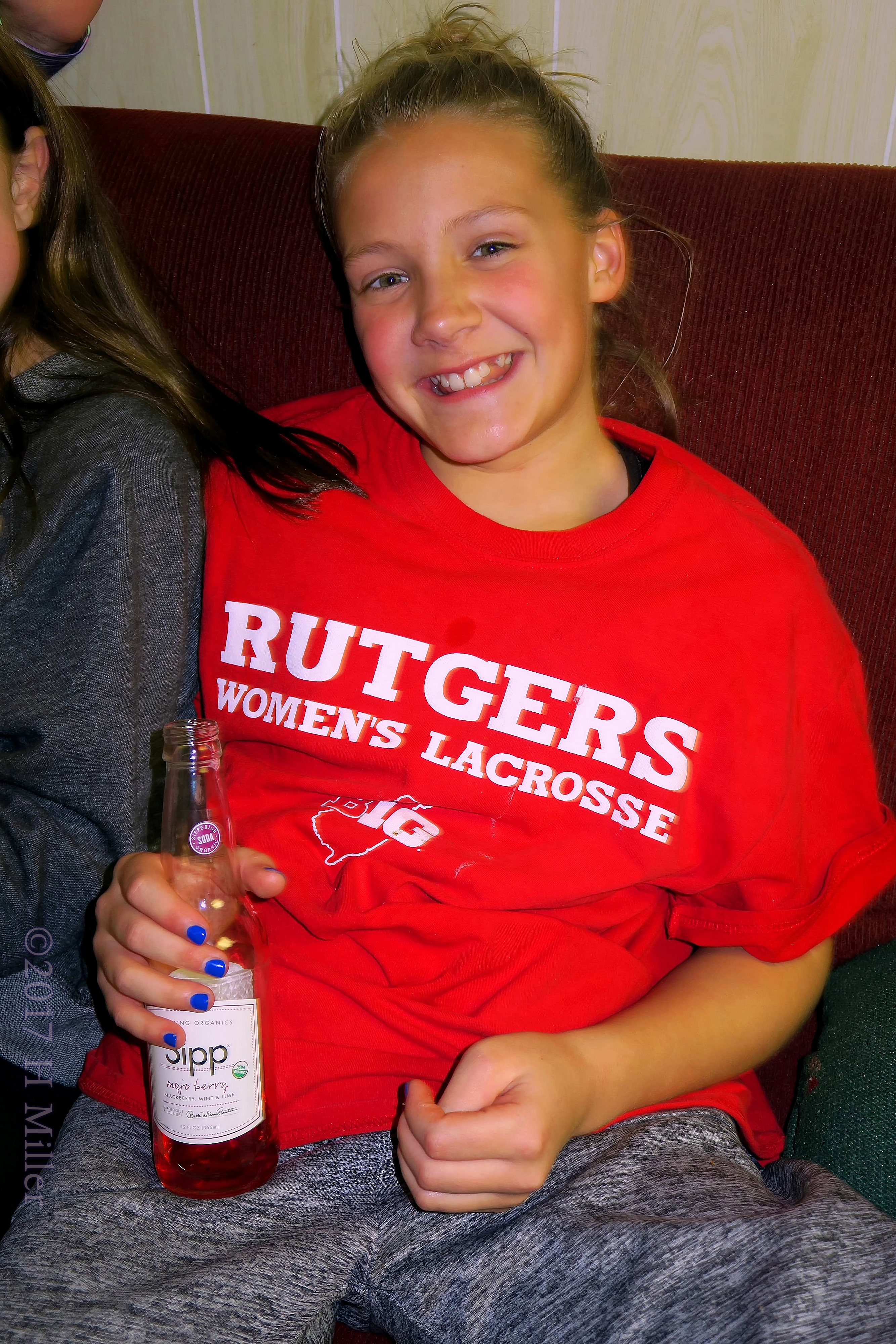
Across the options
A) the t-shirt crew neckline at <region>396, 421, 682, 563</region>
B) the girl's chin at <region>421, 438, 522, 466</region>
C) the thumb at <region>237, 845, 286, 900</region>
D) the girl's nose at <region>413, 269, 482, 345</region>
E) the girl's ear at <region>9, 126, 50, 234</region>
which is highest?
the girl's ear at <region>9, 126, 50, 234</region>

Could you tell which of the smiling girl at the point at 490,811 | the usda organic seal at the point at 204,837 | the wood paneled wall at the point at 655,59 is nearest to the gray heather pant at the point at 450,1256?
the smiling girl at the point at 490,811

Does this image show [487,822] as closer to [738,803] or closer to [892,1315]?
[738,803]

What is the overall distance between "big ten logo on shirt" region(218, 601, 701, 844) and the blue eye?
11.7 inches

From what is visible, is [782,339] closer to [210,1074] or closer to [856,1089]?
[856,1089]

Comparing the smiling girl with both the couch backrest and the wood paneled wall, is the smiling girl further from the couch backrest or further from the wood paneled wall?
the wood paneled wall

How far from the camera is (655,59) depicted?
1334mm

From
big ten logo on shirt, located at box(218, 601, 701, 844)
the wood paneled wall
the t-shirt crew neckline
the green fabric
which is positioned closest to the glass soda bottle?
big ten logo on shirt, located at box(218, 601, 701, 844)

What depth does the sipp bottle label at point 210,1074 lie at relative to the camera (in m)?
0.74

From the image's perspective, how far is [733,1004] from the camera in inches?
35.5

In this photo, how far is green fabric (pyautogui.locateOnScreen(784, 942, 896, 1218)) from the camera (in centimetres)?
85

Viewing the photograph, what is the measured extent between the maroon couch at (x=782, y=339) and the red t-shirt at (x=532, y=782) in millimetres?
110

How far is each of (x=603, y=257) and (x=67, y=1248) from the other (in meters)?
0.92

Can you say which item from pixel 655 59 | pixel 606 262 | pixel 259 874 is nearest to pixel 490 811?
pixel 259 874

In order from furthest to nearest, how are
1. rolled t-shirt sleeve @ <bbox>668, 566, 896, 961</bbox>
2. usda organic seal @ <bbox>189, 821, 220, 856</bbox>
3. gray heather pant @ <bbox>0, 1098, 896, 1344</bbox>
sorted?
rolled t-shirt sleeve @ <bbox>668, 566, 896, 961</bbox> → usda organic seal @ <bbox>189, 821, 220, 856</bbox> → gray heather pant @ <bbox>0, 1098, 896, 1344</bbox>
